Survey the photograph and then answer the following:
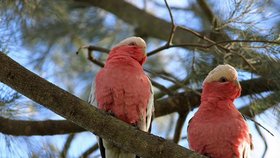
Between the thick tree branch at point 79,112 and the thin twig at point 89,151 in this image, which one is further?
the thin twig at point 89,151

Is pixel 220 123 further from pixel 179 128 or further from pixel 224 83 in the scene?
pixel 179 128

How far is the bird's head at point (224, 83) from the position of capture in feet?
9.08

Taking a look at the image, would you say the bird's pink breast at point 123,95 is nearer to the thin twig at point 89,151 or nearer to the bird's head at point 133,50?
the bird's head at point 133,50

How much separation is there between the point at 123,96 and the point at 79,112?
19.7 inches

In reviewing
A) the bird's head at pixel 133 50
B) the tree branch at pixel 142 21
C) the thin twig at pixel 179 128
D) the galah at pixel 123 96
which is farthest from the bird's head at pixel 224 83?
the tree branch at pixel 142 21

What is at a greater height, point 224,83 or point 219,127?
point 224,83

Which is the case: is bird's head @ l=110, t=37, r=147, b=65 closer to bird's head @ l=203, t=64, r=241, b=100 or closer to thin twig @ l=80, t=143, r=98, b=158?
bird's head @ l=203, t=64, r=241, b=100

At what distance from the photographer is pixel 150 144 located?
7.63 ft

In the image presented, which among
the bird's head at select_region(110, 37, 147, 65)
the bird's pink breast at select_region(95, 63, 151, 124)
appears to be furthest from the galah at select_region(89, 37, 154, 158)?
the bird's head at select_region(110, 37, 147, 65)

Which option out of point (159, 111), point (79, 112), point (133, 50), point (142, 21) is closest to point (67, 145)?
point (159, 111)

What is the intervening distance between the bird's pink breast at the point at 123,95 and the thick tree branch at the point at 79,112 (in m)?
0.44

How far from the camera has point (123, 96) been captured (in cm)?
283

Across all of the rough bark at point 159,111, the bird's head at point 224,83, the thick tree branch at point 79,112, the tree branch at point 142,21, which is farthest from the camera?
the tree branch at point 142,21

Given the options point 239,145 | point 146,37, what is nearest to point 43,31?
point 146,37
